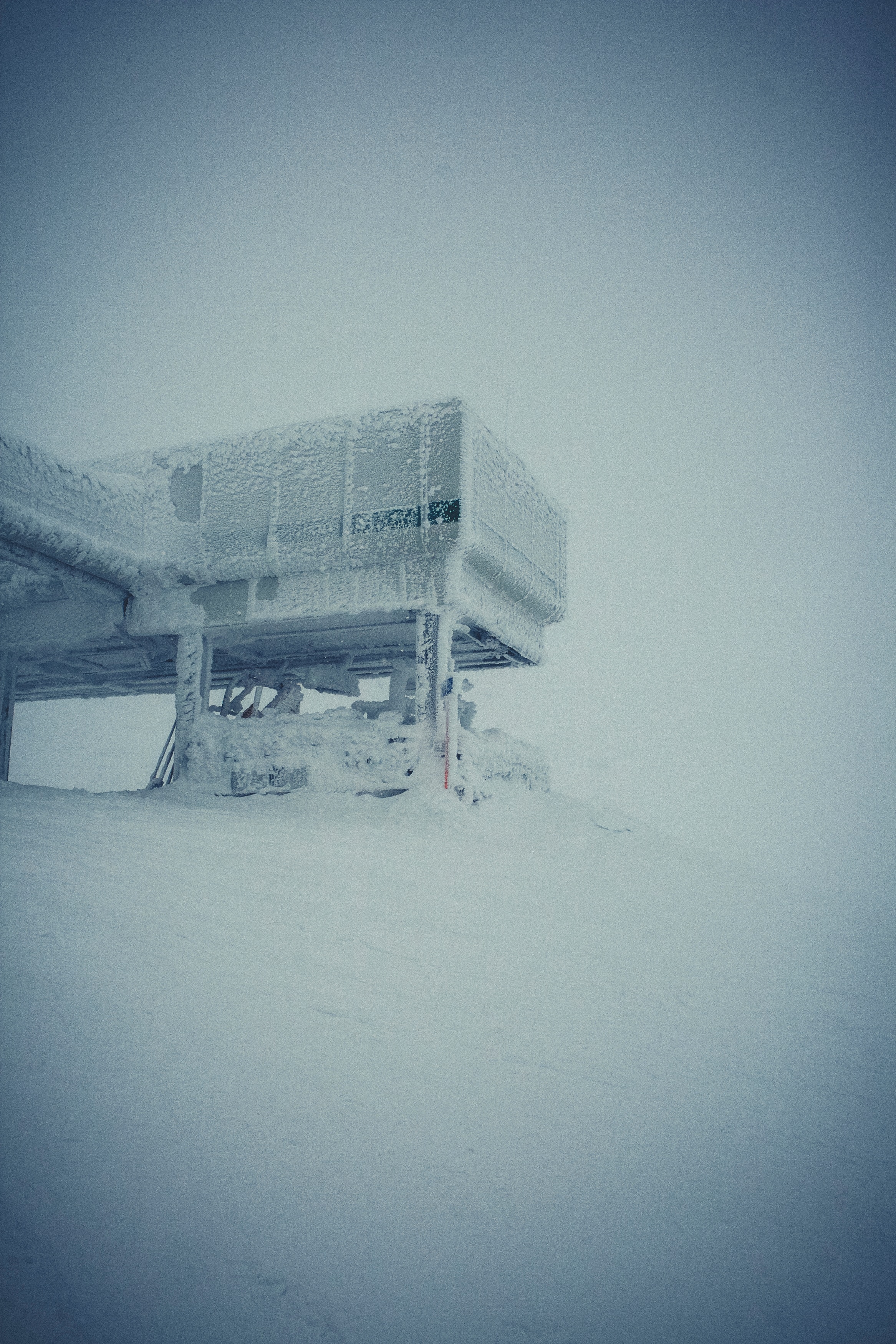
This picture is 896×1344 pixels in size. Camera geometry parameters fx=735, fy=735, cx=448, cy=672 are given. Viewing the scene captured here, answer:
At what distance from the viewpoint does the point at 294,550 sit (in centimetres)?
1194

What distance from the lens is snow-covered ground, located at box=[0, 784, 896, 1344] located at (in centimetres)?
179

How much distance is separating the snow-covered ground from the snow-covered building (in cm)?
649

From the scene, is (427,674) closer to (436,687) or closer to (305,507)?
(436,687)

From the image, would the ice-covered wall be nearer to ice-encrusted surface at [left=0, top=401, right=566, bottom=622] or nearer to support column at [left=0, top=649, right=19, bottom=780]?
ice-encrusted surface at [left=0, top=401, right=566, bottom=622]

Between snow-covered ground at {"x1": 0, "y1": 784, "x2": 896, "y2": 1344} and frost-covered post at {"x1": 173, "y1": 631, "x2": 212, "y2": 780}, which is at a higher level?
frost-covered post at {"x1": 173, "y1": 631, "x2": 212, "y2": 780}

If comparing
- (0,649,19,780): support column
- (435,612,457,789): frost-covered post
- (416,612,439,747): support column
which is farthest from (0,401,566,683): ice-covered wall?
(0,649,19,780): support column

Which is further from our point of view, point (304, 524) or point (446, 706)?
point (304, 524)

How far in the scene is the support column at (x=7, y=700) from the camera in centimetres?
1530

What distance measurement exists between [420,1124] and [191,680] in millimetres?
11090

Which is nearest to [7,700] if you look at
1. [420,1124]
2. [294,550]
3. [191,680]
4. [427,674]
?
[191,680]

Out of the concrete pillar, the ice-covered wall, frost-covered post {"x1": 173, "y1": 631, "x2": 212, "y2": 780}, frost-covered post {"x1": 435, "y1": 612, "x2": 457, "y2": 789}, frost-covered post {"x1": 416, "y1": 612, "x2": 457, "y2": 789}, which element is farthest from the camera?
the concrete pillar

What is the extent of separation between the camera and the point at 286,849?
22.1 feet

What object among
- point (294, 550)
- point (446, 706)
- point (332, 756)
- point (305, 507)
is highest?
point (305, 507)

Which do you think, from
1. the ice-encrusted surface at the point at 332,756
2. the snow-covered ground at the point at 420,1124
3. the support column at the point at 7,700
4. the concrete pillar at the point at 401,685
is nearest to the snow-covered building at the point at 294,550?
the ice-encrusted surface at the point at 332,756
